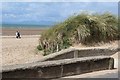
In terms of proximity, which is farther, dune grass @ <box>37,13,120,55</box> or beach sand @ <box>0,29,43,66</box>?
dune grass @ <box>37,13,120,55</box>

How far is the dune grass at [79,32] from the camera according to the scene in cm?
1578

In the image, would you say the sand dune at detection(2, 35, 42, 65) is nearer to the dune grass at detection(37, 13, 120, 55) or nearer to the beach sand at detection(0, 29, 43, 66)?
the beach sand at detection(0, 29, 43, 66)

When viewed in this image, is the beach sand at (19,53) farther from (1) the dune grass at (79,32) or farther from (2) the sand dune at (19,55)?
(1) the dune grass at (79,32)

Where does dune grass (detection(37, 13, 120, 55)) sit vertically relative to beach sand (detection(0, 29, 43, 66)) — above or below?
above

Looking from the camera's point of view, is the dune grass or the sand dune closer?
the sand dune

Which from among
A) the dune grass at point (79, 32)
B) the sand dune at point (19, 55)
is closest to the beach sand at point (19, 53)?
the sand dune at point (19, 55)

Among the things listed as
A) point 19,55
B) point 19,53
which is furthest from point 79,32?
point 19,53

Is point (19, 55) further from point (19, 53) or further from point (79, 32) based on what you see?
point (79, 32)

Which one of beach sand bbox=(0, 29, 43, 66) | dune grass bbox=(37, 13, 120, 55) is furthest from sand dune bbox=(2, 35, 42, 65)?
dune grass bbox=(37, 13, 120, 55)

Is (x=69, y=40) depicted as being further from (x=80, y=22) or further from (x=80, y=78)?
(x=80, y=78)

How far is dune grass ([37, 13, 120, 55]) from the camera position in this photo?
15.8m

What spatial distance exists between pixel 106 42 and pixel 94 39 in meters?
0.66

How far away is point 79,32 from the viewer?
51.9 ft

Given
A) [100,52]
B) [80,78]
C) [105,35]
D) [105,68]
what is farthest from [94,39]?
[80,78]
